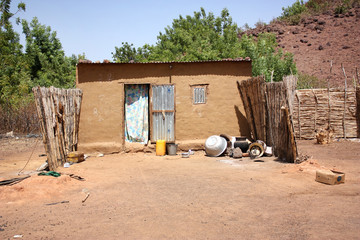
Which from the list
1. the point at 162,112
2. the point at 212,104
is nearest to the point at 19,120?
the point at 162,112

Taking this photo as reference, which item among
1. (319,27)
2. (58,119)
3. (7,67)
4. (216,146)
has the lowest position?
(216,146)

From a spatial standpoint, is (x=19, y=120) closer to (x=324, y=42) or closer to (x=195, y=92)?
(x=195, y=92)

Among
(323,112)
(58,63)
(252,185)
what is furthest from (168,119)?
(58,63)

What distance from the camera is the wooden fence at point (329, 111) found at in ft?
38.7

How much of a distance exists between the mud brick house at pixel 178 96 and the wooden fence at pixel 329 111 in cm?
289

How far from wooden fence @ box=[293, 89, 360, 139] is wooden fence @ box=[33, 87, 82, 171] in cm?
795

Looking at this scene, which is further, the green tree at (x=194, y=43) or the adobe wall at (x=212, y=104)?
the green tree at (x=194, y=43)

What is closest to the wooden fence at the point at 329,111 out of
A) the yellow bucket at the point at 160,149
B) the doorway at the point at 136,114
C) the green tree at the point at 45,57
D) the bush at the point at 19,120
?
the yellow bucket at the point at 160,149

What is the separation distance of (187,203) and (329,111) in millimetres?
8821

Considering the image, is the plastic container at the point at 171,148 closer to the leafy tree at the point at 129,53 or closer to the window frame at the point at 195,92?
the window frame at the point at 195,92

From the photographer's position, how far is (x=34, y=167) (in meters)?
8.43

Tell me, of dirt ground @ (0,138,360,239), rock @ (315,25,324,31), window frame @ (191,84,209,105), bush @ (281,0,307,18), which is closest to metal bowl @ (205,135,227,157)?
dirt ground @ (0,138,360,239)

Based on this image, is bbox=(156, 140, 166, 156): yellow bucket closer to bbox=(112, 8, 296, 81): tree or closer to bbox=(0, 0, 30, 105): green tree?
bbox=(112, 8, 296, 81): tree

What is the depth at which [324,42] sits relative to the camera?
1163 inches
